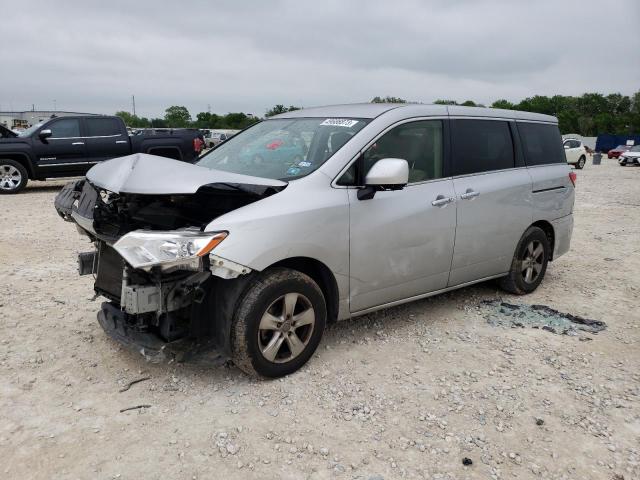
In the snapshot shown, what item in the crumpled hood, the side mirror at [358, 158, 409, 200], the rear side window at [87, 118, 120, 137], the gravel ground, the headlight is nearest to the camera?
the gravel ground

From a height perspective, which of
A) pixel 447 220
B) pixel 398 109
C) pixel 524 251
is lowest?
pixel 524 251

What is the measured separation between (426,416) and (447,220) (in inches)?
65.7

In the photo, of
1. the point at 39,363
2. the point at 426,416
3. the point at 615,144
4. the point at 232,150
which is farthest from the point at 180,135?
→ the point at 615,144

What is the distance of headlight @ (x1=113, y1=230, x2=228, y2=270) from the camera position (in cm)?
290

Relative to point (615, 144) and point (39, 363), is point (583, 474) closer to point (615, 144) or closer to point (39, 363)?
point (39, 363)

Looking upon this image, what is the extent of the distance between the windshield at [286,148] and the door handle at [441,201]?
0.83 metres

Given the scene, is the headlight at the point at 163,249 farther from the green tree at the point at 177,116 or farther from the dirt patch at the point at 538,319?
the green tree at the point at 177,116

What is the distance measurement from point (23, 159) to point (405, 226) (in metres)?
11.1

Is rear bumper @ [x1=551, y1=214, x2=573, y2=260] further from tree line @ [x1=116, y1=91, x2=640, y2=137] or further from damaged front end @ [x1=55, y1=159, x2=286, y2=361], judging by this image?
tree line @ [x1=116, y1=91, x2=640, y2=137]

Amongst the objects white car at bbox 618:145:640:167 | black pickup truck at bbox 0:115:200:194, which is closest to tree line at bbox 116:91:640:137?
white car at bbox 618:145:640:167

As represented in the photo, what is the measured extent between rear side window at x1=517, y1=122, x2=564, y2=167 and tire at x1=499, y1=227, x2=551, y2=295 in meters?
0.72

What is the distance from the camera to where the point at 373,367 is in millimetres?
3717

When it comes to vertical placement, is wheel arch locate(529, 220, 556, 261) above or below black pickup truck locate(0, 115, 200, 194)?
below

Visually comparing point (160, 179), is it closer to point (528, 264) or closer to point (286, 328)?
point (286, 328)
